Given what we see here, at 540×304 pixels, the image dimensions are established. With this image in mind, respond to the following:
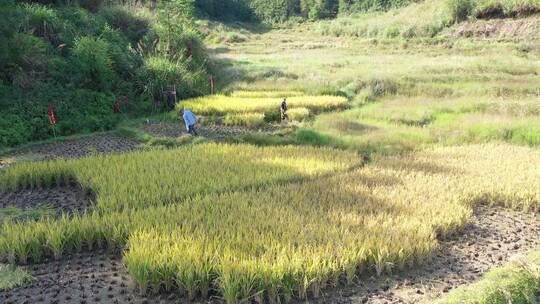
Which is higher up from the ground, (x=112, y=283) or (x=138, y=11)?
(x=138, y=11)

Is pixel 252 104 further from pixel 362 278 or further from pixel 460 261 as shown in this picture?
pixel 362 278

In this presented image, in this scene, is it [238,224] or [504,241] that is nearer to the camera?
[238,224]

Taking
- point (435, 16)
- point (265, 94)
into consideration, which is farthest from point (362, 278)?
point (435, 16)

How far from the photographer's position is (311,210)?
271 inches

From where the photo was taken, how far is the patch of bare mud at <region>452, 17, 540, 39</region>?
103ft

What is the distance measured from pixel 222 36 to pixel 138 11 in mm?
22318

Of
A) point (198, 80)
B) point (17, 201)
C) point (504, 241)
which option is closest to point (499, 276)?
point (504, 241)

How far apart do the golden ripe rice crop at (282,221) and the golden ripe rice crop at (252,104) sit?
6069mm

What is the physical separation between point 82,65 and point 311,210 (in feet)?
36.7

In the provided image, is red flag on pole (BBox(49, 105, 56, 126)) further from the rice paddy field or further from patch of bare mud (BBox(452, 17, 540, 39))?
patch of bare mud (BBox(452, 17, 540, 39))

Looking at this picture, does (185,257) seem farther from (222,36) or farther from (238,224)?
(222,36)

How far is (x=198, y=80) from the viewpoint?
1973cm

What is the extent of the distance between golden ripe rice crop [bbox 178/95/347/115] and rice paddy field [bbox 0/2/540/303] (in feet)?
1.80

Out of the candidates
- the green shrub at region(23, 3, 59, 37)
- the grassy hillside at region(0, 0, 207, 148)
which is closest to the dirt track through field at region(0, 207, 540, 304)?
the grassy hillside at region(0, 0, 207, 148)
